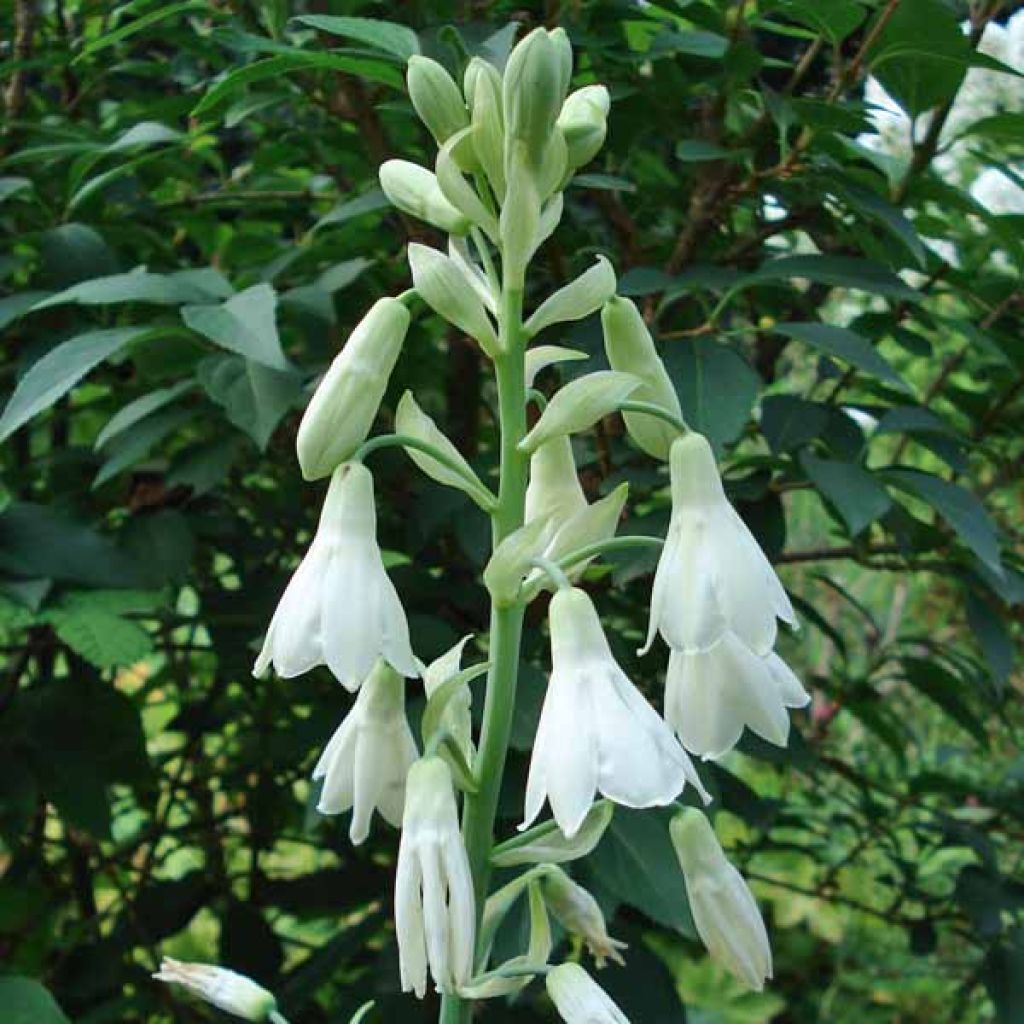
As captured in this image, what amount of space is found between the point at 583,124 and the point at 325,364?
673 mm

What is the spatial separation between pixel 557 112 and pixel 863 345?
18.3 inches

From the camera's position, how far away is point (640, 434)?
94 cm

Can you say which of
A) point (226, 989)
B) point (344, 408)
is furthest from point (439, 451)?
point (226, 989)

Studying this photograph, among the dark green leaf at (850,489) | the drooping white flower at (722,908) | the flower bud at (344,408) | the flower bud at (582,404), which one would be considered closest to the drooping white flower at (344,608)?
the flower bud at (344,408)

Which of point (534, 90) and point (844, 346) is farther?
point (844, 346)

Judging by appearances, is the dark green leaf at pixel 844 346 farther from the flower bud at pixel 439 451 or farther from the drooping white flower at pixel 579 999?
the drooping white flower at pixel 579 999

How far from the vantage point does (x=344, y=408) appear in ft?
2.80

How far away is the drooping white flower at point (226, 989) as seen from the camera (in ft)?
3.05

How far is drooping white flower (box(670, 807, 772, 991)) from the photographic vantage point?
2.87ft

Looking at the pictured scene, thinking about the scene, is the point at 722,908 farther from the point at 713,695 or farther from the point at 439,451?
the point at 439,451

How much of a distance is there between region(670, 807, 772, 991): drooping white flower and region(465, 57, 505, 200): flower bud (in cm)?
46

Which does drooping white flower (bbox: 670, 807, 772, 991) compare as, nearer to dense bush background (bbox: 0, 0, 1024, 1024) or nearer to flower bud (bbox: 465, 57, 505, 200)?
dense bush background (bbox: 0, 0, 1024, 1024)

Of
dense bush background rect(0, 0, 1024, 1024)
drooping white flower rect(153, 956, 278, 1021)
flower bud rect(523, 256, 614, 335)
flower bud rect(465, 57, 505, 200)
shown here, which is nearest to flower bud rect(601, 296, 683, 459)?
flower bud rect(523, 256, 614, 335)

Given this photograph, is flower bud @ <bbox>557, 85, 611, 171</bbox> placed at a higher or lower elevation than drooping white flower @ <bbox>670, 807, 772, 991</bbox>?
higher
